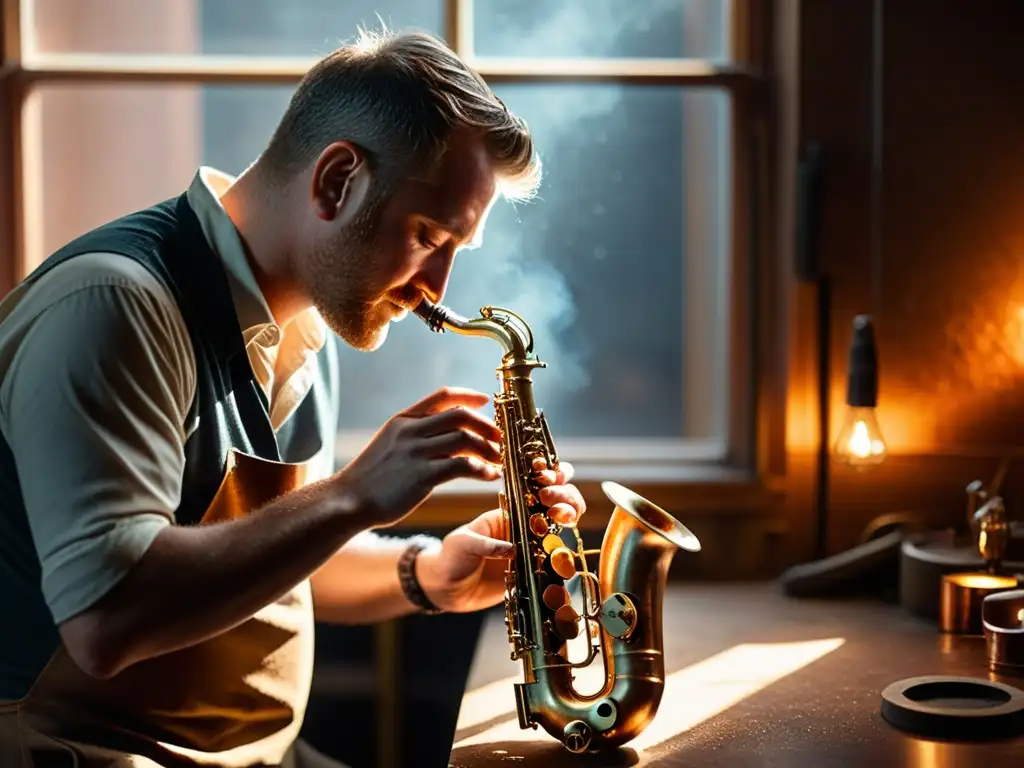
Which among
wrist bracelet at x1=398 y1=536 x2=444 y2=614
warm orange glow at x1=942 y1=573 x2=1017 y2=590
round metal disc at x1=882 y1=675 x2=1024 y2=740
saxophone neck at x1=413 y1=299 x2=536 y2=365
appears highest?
saxophone neck at x1=413 y1=299 x2=536 y2=365

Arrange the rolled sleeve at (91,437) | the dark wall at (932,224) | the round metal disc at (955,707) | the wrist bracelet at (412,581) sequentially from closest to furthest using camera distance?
the rolled sleeve at (91,437)
the round metal disc at (955,707)
the wrist bracelet at (412,581)
the dark wall at (932,224)

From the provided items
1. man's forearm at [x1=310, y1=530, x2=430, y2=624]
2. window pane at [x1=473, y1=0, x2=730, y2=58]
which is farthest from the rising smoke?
man's forearm at [x1=310, y1=530, x2=430, y2=624]

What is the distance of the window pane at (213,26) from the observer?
2791 millimetres

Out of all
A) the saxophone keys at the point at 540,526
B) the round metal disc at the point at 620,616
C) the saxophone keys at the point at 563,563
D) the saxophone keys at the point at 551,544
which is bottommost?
the round metal disc at the point at 620,616

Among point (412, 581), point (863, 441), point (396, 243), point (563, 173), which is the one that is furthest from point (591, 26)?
point (412, 581)

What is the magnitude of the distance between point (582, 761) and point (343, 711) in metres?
1.32

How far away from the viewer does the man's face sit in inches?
67.7

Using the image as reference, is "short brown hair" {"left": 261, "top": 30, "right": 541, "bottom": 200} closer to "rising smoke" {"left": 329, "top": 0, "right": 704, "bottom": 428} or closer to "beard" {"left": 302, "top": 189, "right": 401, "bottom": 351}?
"beard" {"left": 302, "top": 189, "right": 401, "bottom": 351}

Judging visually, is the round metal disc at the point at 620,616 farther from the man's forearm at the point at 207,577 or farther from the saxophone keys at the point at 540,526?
the man's forearm at the point at 207,577

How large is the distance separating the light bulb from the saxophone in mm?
872

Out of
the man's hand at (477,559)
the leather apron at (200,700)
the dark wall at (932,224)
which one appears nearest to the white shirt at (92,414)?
the leather apron at (200,700)

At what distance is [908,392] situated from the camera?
2656 millimetres

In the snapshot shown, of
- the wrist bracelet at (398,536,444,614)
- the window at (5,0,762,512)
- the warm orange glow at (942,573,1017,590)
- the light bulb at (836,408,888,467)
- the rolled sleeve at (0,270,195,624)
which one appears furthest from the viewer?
the window at (5,0,762,512)

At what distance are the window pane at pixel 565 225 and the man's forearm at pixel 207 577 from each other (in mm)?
1293
